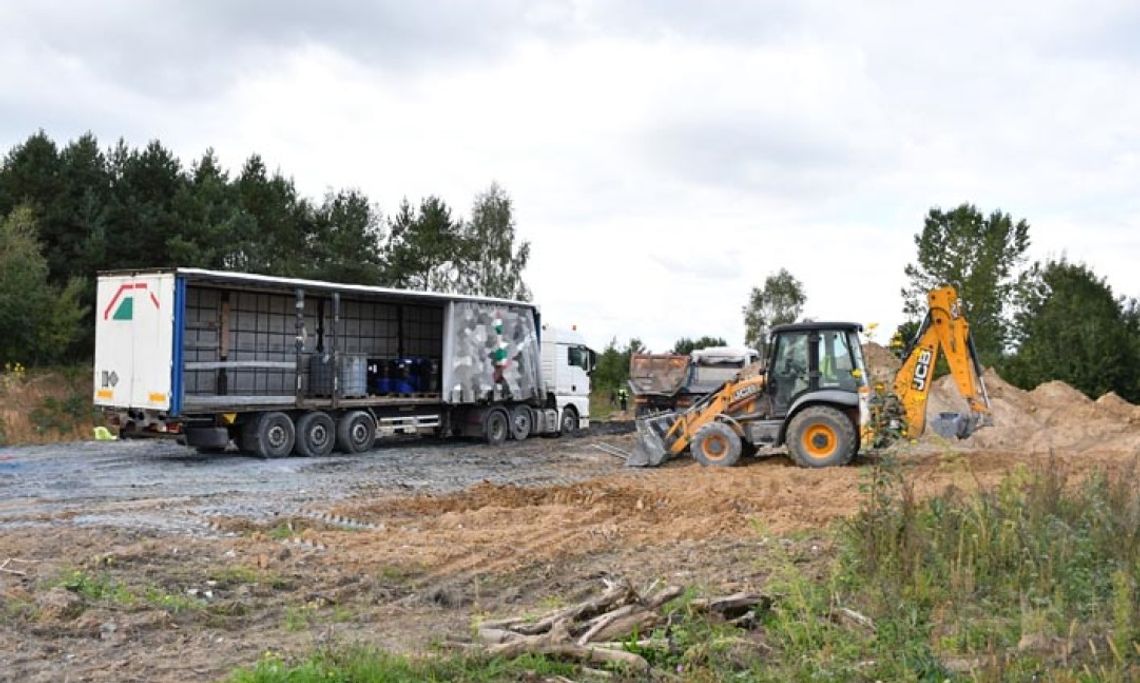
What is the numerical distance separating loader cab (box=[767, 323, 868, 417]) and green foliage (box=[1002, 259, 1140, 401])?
1787cm

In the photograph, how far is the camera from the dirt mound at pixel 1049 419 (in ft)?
71.7

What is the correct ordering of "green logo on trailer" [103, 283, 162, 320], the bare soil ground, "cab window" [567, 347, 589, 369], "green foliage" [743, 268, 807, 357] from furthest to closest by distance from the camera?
"green foliage" [743, 268, 807, 357]
"cab window" [567, 347, 589, 369]
"green logo on trailer" [103, 283, 162, 320]
the bare soil ground

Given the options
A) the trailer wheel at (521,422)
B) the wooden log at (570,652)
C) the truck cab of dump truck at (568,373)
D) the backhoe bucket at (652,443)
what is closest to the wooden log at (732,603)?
the wooden log at (570,652)

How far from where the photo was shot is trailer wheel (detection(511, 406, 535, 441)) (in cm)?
2331

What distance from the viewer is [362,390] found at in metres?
20.1

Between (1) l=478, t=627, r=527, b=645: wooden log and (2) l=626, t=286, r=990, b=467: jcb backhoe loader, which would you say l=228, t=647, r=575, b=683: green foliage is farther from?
(2) l=626, t=286, r=990, b=467: jcb backhoe loader

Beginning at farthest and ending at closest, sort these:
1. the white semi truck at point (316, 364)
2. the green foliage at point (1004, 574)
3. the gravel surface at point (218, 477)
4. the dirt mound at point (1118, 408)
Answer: the dirt mound at point (1118, 408)
the white semi truck at point (316, 364)
the gravel surface at point (218, 477)
the green foliage at point (1004, 574)

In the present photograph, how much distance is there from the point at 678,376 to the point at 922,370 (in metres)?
13.1

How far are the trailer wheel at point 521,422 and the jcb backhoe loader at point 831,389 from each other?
24.5 ft

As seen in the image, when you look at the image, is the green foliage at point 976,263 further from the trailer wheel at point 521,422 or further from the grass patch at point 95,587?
the grass patch at point 95,587

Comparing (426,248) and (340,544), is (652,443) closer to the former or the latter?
(340,544)

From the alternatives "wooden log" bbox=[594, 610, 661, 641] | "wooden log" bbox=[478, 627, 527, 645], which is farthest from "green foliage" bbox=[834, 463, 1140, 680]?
"wooden log" bbox=[478, 627, 527, 645]

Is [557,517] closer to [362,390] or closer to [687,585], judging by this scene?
[687,585]

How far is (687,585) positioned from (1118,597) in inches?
106
